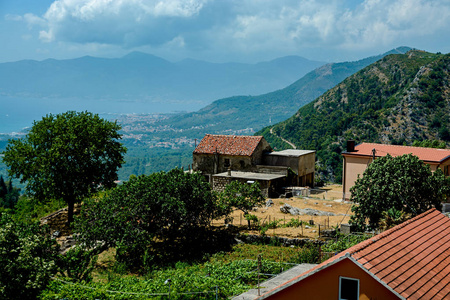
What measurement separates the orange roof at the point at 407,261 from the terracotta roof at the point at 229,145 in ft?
114

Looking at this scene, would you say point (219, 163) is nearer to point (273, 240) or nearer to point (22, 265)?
point (273, 240)

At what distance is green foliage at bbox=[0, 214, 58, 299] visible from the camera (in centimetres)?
1802

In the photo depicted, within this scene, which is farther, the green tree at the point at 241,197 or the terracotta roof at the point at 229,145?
the terracotta roof at the point at 229,145

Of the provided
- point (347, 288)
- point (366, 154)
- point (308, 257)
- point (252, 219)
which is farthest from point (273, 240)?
point (366, 154)

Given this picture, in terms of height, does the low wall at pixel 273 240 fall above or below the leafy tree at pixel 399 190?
below

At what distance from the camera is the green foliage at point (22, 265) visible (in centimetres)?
1802

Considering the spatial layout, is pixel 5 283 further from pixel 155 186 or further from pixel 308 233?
pixel 308 233

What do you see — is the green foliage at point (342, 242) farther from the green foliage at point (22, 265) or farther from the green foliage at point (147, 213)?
the green foliage at point (22, 265)

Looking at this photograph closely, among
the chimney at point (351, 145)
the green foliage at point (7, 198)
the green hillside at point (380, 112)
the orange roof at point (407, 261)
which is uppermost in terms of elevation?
the green hillside at point (380, 112)

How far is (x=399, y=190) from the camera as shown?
27281 millimetres

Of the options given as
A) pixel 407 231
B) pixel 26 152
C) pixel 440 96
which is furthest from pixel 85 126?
pixel 440 96

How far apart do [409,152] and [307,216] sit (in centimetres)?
1346

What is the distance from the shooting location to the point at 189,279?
64.8 ft

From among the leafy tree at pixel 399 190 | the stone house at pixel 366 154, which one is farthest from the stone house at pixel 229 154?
the leafy tree at pixel 399 190
